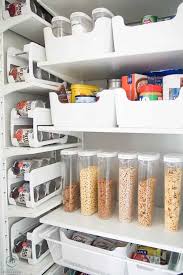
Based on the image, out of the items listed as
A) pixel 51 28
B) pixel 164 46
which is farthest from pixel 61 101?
pixel 164 46

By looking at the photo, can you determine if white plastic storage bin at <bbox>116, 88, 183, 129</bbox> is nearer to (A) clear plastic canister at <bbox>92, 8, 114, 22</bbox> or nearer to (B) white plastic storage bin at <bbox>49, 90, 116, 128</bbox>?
(B) white plastic storage bin at <bbox>49, 90, 116, 128</bbox>

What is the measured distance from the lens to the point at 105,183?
105 centimetres

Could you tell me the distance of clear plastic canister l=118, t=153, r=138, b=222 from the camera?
3.27ft

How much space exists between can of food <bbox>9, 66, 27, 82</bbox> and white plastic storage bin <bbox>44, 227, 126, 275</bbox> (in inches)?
28.7

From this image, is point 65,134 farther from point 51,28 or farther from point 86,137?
point 51,28

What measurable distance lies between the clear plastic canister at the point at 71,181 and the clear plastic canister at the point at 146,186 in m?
0.34

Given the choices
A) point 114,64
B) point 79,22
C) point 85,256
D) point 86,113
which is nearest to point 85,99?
→ point 86,113

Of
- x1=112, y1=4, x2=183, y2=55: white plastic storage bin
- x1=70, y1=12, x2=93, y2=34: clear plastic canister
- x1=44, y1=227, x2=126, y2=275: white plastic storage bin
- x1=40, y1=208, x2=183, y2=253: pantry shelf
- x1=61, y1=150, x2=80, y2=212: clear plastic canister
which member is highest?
x1=70, y1=12, x2=93, y2=34: clear plastic canister

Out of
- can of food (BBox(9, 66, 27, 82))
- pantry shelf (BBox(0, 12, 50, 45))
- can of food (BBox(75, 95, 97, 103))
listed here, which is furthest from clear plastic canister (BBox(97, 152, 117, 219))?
pantry shelf (BBox(0, 12, 50, 45))

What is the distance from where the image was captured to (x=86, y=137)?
4.66 ft

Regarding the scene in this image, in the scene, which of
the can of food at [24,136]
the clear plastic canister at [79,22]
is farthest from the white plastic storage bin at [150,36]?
the can of food at [24,136]

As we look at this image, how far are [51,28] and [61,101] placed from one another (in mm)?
328

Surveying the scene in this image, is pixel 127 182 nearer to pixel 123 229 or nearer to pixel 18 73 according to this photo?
pixel 123 229

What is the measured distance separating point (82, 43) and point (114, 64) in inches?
6.8
